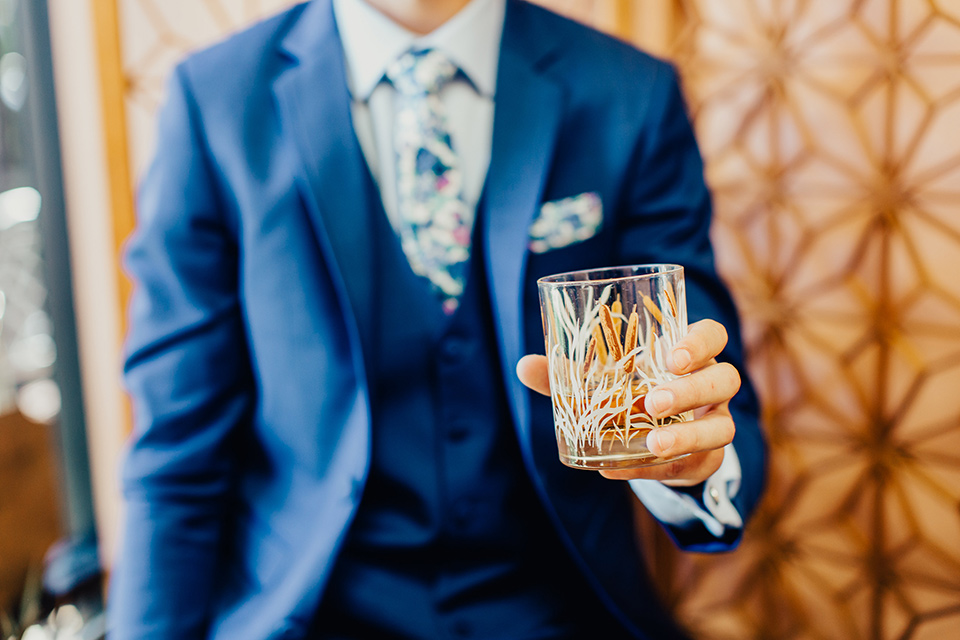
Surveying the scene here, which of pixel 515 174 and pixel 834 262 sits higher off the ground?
pixel 515 174

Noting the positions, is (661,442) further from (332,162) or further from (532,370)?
(332,162)

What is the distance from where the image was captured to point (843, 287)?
1468mm

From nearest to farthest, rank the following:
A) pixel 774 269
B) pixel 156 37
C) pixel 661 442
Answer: pixel 661 442 → pixel 156 37 → pixel 774 269

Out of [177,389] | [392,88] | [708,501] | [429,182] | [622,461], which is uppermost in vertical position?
[392,88]

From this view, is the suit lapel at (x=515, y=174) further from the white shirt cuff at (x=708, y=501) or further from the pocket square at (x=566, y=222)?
the white shirt cuff at (x=708, y=501)

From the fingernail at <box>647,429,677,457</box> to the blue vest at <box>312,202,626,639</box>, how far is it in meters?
0.40

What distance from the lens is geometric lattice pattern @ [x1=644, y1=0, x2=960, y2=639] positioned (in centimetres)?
134

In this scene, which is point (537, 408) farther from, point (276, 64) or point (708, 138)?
point (708, 138)

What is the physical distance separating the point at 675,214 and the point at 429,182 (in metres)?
0.38

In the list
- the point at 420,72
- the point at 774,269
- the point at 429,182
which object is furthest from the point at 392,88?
the point at 774,269

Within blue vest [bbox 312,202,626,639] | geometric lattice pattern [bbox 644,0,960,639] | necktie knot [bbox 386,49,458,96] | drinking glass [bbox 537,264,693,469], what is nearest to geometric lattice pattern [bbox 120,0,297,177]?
necktie knot [bbox 386,49,458,96]

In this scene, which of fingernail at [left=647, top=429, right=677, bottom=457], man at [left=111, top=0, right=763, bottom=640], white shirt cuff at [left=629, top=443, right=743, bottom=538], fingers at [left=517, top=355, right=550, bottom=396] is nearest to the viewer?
fingernail at [left=647, top=429, right=677, bottom=457]

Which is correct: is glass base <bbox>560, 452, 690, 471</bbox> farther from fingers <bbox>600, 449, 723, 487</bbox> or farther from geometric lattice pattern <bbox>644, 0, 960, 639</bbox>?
geometric lattice pattern <bbox>644, 0, 960, 639</bbox>

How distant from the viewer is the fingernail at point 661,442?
0.56m
